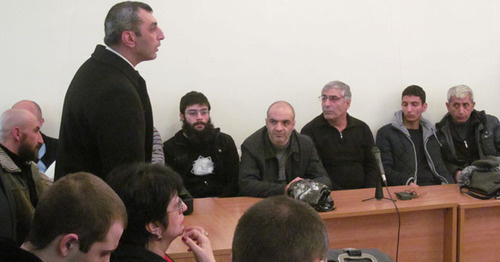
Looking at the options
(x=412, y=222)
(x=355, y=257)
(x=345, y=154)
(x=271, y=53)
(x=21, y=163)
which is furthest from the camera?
(x=271, y=53)

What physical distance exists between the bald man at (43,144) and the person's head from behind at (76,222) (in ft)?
8.03

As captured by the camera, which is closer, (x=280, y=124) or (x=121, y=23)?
(x=121, y=23)

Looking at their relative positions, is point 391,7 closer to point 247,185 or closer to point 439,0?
point 439,0

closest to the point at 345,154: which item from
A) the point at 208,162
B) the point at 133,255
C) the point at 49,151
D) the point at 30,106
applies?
the point at 208,162

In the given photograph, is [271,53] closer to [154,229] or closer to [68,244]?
[154,229]

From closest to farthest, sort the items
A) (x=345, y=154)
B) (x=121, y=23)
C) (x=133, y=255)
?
(x=133, y=255)
(x=121, y=23)
(x=345, y=154)

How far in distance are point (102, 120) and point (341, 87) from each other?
2715mm

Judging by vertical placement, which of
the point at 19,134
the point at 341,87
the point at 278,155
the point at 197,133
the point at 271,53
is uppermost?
the point at 271,53

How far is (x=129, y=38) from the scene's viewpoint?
87.4 inches

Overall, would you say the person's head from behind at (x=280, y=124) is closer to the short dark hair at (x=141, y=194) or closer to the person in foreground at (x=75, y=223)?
the short dark hair at (x=141, y=194)

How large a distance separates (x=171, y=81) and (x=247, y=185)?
1242 mm

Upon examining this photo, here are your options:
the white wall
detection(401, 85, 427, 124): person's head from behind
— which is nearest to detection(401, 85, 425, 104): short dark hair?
detection(401, 85, 427, 124): person's head from behind

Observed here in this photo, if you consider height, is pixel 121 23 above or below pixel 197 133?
above

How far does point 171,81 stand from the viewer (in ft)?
14.1
